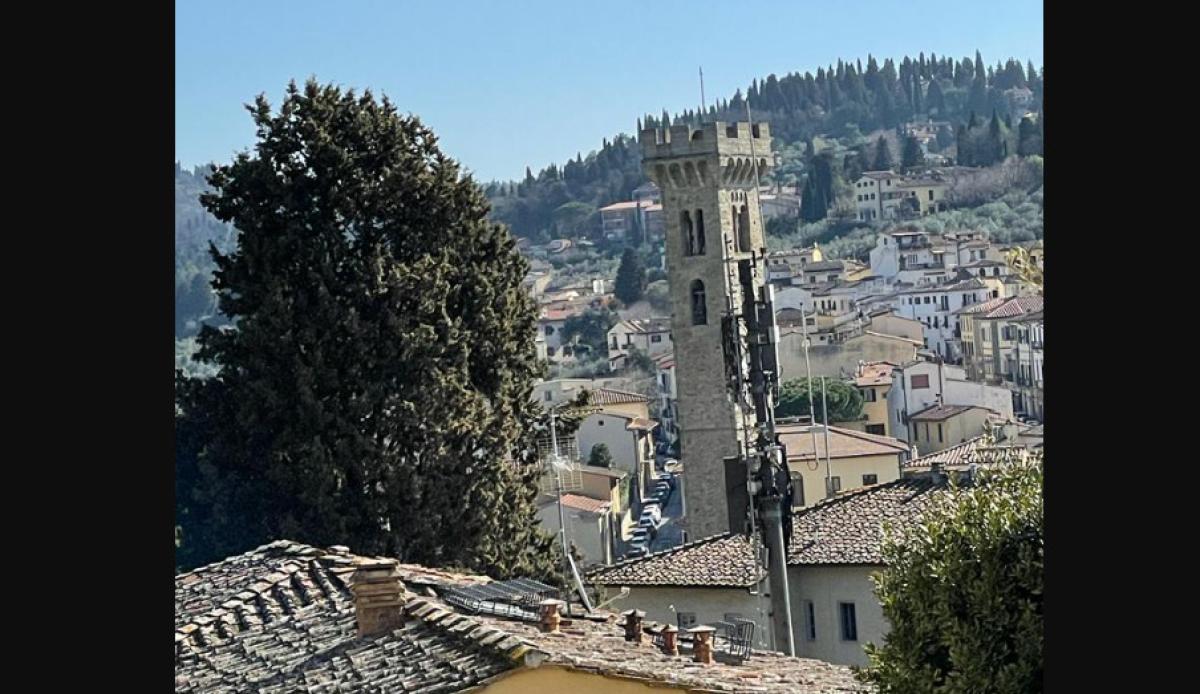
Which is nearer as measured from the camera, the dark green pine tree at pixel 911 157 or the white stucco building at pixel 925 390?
the white stucco building at pixel 925 390

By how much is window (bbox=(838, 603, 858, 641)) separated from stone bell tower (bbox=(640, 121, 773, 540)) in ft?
89.8

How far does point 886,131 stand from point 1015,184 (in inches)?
1309

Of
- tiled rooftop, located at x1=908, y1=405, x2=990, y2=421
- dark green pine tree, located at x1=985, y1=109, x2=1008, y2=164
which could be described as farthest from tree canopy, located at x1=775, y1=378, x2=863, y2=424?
dark green pine tree, located at x1=985, y1=109, x2=1008, y2=164

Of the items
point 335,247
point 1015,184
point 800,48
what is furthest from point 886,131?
point 335,247

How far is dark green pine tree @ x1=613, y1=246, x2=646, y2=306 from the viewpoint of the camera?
8244cm

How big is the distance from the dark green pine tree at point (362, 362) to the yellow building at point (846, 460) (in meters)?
14.3

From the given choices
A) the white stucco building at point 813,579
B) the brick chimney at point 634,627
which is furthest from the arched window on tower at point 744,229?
the brick chimney at point 634,627

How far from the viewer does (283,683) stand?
9758 mm

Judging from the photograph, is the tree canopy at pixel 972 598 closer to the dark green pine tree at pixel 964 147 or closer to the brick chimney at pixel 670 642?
the brick chimney at pixel 670 642

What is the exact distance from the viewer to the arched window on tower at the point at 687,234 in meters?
49.2

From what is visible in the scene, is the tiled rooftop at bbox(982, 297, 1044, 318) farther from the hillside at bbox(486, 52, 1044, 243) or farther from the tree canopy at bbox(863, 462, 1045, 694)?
the tree canopy at bbox(863, 462, 1045, 694)

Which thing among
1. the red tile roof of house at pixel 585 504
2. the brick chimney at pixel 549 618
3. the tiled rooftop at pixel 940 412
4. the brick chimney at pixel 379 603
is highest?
the brick chimney at pixel 379 603

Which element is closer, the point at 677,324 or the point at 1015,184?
the point at 677,324
